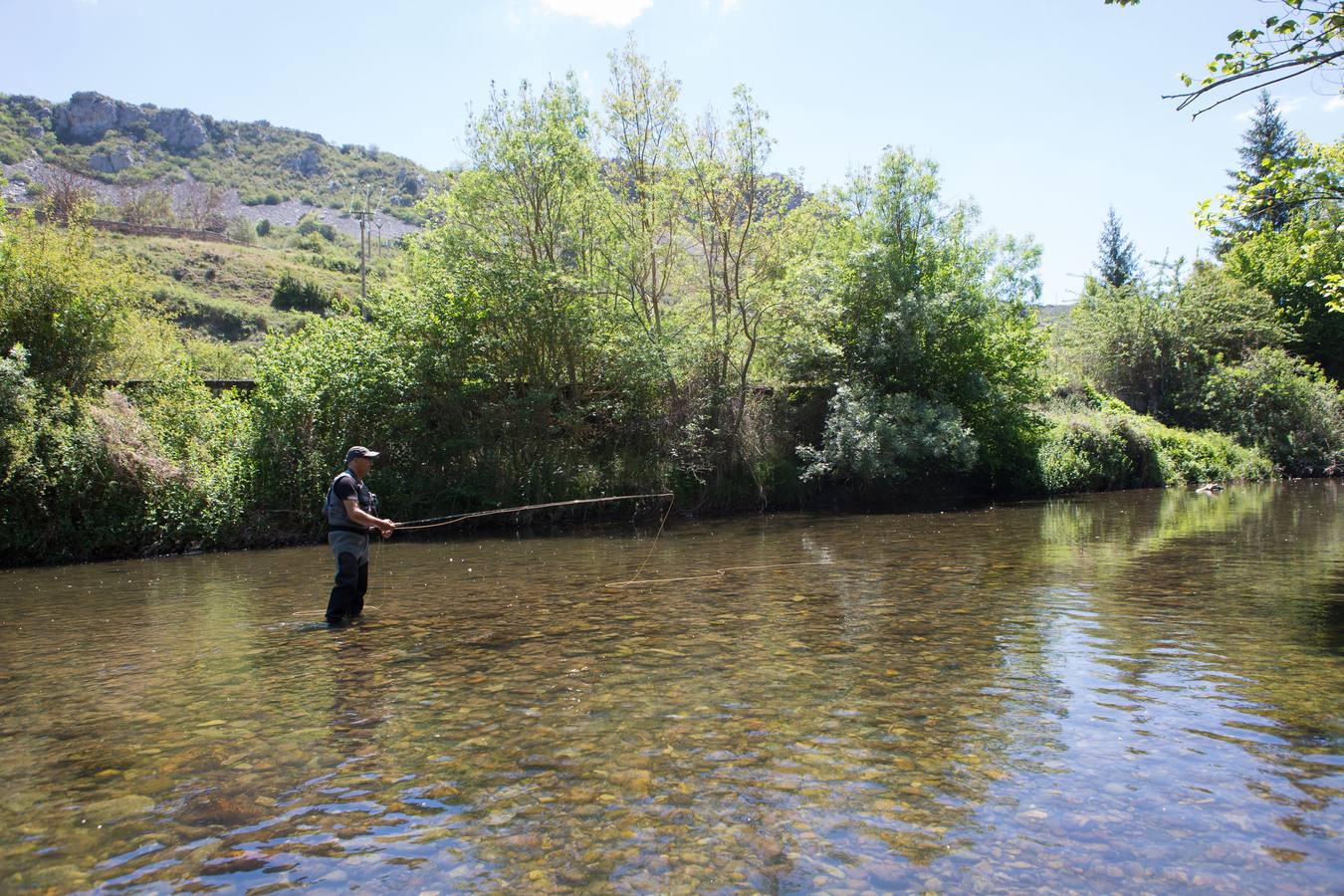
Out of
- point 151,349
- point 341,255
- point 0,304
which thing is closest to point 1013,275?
point 151,349

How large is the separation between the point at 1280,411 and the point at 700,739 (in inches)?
1639

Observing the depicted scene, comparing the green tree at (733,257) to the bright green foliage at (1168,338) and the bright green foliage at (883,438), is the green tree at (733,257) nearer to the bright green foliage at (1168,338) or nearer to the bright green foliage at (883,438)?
the bright green foliage at (883,438)

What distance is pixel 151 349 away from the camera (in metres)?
23.1

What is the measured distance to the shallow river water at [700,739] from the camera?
4398 millimetres

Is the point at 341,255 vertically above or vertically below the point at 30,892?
above

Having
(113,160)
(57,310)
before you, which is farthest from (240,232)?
(57,310)

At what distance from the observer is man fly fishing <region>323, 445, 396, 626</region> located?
10.2 metres

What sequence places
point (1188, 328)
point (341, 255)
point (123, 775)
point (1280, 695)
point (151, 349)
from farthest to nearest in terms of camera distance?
point (341, 255) → point (1188, 328) → point (151, 349) → point (1280, 695) → point (123, 775)

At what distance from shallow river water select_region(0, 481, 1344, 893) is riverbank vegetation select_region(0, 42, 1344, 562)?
8978 mm

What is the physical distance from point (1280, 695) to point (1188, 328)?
39.3m

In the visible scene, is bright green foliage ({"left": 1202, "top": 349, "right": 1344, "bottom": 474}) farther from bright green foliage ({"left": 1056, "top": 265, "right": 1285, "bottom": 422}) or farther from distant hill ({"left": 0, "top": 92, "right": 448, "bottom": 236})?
distant hill ({"left": 0, "top": 92, "right": 448, "bottom": 236})

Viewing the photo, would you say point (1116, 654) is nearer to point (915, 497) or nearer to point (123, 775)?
point (123, 775)

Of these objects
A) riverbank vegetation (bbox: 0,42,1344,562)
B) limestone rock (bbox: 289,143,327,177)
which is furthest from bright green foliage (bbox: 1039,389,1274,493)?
limestone rock (bbox: 289,143,327,177)

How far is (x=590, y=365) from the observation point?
26.5 m
